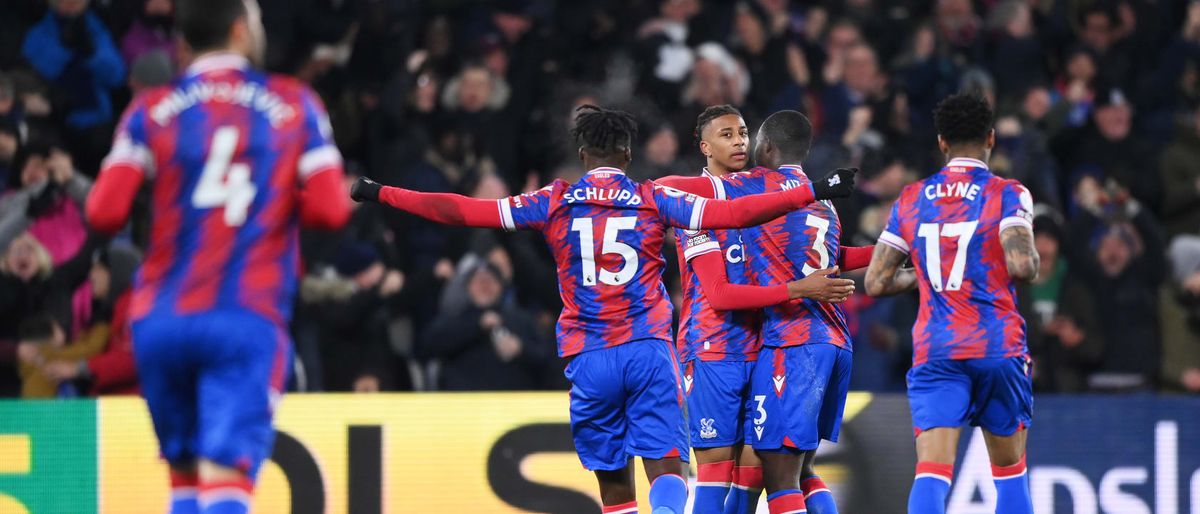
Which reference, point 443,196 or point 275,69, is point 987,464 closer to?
point 443,196

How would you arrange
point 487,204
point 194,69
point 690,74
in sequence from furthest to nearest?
point 690,74 → point 487,204 → point 194,69

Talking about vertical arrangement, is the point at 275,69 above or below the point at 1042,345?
above

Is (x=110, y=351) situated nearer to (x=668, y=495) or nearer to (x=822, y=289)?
(x=668, y=495)

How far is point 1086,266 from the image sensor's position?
11.3m

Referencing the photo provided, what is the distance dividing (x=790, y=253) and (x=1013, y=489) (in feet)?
4.84

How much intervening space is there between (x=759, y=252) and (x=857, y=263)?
0.59m

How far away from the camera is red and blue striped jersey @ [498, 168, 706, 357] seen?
22.4 feet

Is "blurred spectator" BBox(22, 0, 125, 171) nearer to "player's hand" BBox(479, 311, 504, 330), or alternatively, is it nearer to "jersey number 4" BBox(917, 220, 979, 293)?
"player's hand" BBox(479, 311, 504, 330)

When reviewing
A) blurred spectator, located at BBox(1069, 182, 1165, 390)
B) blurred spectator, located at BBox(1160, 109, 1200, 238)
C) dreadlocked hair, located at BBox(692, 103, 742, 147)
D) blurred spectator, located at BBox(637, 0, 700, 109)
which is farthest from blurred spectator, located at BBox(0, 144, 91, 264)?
blurred spectator, located at BBox(1160, 109, 1200, 238)

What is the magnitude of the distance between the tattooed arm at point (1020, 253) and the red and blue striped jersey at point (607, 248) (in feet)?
4.84

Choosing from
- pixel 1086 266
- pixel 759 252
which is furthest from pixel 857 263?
pixel 1086 266

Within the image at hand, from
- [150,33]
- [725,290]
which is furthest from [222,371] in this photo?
[150,33]

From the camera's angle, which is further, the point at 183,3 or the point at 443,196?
the point at 443,196

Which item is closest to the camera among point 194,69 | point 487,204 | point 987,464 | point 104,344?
point 194,69
